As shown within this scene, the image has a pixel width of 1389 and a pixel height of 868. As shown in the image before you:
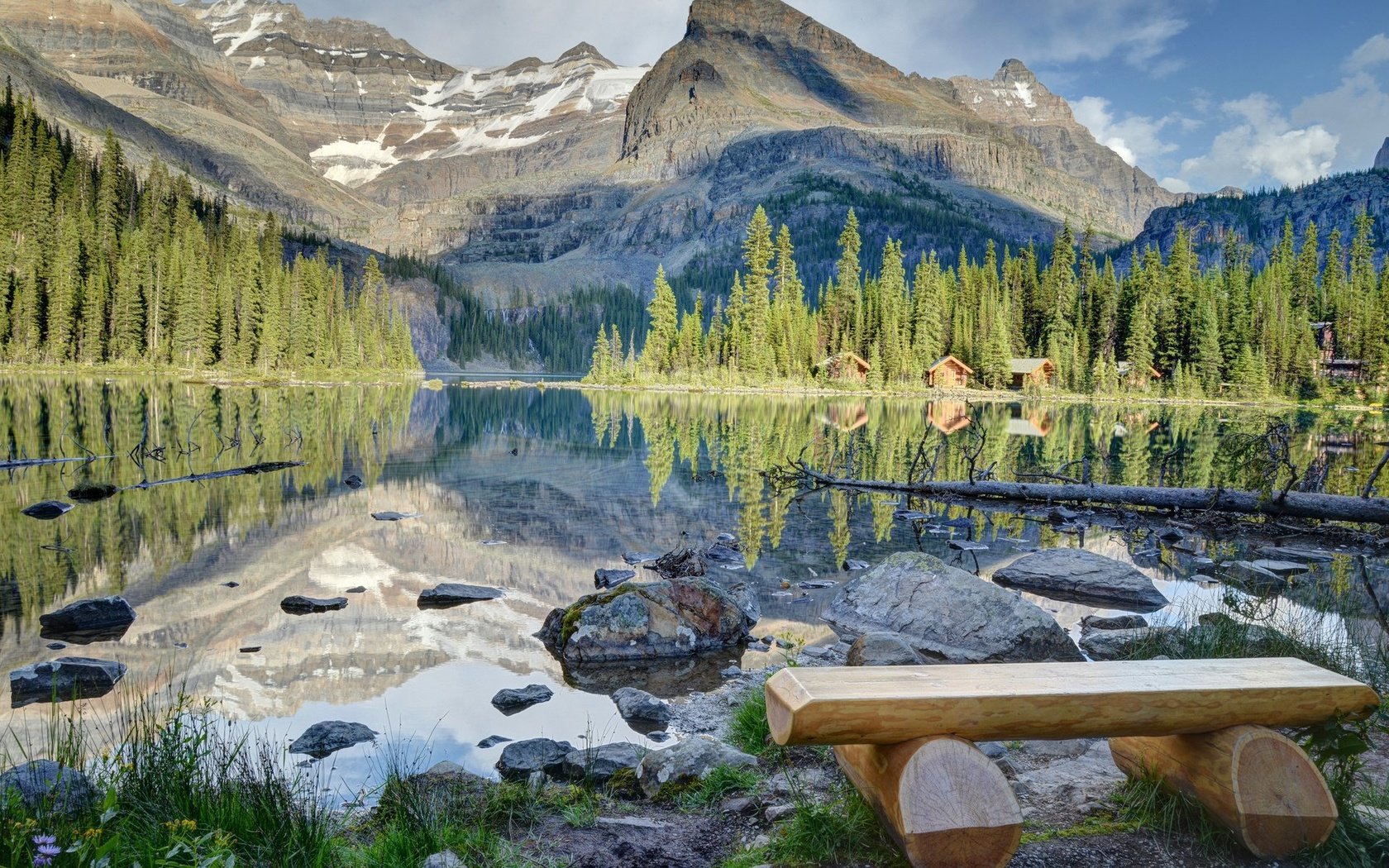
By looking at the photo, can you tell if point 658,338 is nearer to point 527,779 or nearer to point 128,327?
point 128,327

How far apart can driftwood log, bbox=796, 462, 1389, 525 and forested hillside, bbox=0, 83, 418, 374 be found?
8152 centimetres

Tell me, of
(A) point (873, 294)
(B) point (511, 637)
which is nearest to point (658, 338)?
(A) point (873, 294)

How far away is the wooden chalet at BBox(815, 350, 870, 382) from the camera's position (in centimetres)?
8150

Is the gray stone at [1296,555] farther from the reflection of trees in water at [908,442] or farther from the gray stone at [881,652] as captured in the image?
the gray stone at [881,652]

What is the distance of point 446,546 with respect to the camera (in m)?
14.7

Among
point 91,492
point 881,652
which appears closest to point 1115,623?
point 881,652

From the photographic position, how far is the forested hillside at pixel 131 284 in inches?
2972

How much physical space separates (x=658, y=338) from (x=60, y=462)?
67915 millimetres

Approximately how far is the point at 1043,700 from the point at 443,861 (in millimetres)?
2987

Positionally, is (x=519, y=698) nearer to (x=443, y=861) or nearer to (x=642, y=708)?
(x=642, y=708)


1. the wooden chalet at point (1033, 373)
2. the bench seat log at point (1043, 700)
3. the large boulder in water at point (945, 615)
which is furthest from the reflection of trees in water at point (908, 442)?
the wooden chalet at point (1033, 373)

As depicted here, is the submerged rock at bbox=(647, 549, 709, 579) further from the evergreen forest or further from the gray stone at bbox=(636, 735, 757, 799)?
the evergreen forest

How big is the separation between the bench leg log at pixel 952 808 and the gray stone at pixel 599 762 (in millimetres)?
2720

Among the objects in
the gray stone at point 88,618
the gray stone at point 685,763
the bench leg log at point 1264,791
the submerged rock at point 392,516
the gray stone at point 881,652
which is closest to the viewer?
the bench leg log at point 1264,791
